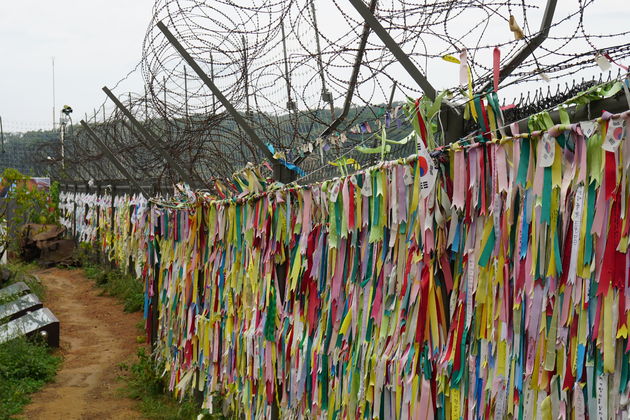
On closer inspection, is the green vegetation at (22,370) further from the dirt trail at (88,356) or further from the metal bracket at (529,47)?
the metal bracket at (529,47)

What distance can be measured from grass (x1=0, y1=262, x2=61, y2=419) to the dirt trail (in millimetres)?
101

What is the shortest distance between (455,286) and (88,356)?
7.57 m

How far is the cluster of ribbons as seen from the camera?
1945 mm

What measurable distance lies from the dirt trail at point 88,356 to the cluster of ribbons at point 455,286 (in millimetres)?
2773

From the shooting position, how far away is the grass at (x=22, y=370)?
280 inches

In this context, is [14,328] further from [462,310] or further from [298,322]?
[462,310]

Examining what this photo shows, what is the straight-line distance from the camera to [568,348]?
6.73 ft

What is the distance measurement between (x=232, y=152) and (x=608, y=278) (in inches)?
198

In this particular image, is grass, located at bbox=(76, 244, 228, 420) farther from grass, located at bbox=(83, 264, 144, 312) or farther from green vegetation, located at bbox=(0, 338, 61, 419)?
grass, located at bbox=(83, 264, 144, 312)

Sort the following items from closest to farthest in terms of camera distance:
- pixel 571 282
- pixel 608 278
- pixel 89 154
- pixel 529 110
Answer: pixel 608 278 < pixel 571 282 < pixel 529 110 < pixel 89 154

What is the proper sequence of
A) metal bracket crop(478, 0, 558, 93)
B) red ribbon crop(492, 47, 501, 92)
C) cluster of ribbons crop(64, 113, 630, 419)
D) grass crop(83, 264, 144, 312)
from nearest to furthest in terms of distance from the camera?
cluster of ribbons crop(64, 113, 630, 419) < red ribbon crop(492, 47, 501, 92) < metal bracket crop(478, 0, 558, 93) < grass crop(83, 264, 144, 312)

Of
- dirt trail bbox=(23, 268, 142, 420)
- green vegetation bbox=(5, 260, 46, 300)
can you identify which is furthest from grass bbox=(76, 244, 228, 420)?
green vegetation bbox=(5, 260, 46, 300)

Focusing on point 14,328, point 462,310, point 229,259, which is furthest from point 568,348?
point 14,328

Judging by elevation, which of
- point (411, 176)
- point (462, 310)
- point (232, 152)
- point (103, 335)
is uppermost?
point (232, 152)
